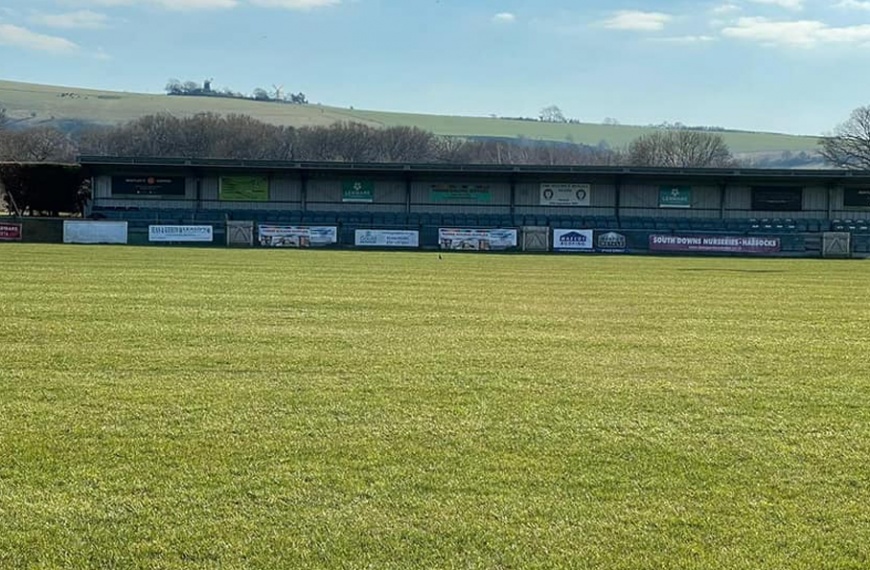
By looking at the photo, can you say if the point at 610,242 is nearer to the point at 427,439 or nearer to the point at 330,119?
the point at 427,439

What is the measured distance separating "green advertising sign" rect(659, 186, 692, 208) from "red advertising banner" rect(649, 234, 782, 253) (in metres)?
8.34

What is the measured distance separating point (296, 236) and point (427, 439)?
36.0 metres

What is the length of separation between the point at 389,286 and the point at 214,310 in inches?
240

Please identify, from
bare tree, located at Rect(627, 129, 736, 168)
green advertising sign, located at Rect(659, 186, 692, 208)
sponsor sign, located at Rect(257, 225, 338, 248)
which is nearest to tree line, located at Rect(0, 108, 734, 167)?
bare tree, located at Rect(627, 129, 736, 168)

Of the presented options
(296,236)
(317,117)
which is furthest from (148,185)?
(317,117)

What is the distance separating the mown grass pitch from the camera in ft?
14.5

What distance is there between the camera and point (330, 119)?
148000 mm

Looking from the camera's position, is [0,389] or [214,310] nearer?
[0,389]

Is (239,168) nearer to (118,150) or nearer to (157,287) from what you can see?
(157,287)

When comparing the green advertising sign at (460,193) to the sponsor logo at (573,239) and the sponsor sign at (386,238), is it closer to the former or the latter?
the sponsor sign at (386,238)

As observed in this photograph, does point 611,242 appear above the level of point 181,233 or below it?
below

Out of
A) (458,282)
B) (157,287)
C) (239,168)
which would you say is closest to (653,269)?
(458,282)

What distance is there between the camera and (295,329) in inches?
474

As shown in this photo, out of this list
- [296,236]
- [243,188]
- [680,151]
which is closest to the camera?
[296,236]
